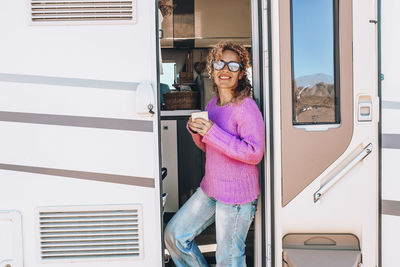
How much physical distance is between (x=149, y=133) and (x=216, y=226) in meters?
0.72

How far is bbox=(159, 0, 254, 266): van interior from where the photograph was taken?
3764 millimetres

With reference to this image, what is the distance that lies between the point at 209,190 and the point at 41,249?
111 cm

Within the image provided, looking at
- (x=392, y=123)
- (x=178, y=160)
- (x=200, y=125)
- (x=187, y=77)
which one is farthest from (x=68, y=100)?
(x=187, y=77)

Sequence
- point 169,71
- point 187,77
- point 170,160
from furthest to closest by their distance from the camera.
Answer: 1. point 169,71
2. point 187,77
3. point 170,160

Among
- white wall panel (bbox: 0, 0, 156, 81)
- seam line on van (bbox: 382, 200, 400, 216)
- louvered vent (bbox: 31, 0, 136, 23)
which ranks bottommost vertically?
seam line on van (bbox: 382, 200, 400, 216)

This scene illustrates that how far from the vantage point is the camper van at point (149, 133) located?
2027 mm

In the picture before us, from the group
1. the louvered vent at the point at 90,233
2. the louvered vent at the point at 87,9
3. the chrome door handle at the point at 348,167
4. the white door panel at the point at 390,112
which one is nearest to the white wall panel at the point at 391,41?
the white door panel at the point at 390,112

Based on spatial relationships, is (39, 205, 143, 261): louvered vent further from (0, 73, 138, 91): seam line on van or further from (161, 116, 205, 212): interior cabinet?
(161, 116, 205, 212): interior cabinet

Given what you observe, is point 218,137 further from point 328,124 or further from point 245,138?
point 328,124

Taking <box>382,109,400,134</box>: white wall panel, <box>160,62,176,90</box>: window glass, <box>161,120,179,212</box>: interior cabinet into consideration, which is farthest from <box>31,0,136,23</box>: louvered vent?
→ <box>160,62,176,90</box>: window glass

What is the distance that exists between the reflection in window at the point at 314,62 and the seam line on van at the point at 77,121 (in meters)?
0.93

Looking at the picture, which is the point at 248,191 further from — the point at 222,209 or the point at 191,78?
the point at 191,78

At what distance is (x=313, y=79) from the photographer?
2.05 metres

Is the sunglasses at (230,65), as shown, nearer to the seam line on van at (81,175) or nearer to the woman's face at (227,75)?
the woman's face at (227,75)
